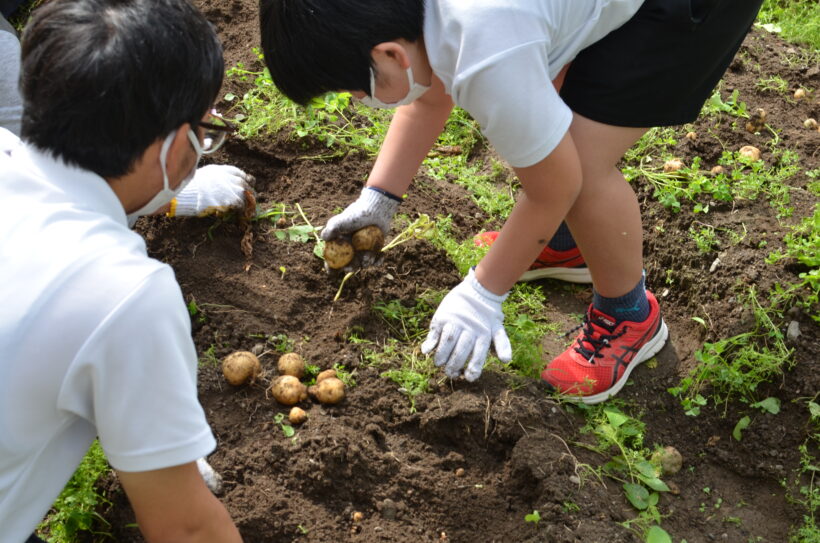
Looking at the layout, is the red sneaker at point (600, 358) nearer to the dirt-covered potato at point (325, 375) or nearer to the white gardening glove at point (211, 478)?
the dirt-covered potato at point (325, 375)

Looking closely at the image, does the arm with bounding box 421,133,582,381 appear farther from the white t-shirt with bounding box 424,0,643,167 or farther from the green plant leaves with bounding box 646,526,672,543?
the green plant leaves with bounding box 646,526,672,543

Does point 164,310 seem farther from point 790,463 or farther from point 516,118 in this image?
point 790,463

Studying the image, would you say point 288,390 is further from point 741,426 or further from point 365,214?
point 741,426

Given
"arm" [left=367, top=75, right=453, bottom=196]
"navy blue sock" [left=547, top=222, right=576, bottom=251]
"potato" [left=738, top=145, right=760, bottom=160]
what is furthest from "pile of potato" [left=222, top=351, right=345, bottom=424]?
"potato" [left=738, top=145, right=760, bottom=160]

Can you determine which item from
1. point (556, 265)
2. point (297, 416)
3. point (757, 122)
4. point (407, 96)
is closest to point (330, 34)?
point (407, 96)

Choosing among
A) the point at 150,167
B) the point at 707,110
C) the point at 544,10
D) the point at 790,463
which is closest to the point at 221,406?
the point at 150,167

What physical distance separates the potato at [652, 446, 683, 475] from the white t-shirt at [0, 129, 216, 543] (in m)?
1.60

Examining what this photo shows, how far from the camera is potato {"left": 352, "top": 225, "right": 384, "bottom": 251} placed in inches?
108

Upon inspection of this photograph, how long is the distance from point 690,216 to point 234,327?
1.91m

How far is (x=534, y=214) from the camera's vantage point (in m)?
2.20

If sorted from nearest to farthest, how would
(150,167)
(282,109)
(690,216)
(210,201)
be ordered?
(150,167), (210,201), (690,216), (282,109)

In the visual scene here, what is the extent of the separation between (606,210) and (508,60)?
73 centimetres

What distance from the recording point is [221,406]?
241cm

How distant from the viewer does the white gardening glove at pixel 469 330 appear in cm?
244
